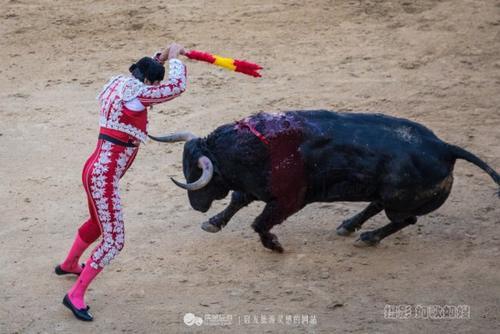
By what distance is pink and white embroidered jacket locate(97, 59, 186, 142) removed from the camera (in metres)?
5.77

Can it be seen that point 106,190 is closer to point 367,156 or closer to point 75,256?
point 75,256

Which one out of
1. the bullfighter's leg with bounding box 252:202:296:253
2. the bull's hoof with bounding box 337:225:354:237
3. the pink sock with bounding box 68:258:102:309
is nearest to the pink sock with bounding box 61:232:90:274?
the pink sock with bounding box 68:258:102:309

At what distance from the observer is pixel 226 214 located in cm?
710

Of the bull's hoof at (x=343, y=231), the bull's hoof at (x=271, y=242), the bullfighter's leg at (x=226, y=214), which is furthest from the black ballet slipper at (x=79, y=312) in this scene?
the bull's hoof at (x=343, y=231)

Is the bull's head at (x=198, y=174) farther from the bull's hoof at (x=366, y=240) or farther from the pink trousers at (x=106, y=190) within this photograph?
the bull's hoof at (x=366, y=240)

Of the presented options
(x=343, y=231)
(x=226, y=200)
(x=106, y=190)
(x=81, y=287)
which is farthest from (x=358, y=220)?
(x=81, y=287)

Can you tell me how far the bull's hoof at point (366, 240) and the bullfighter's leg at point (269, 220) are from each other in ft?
2.15

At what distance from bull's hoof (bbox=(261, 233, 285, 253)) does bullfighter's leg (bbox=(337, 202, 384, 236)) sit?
22.6 inches

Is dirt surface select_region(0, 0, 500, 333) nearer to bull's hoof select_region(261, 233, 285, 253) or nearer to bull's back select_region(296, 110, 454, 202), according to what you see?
bull's hoof select_region(261, 233, 285, 253)

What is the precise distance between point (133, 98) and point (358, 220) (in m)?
2.20

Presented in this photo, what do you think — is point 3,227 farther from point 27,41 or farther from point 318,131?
point 27,41

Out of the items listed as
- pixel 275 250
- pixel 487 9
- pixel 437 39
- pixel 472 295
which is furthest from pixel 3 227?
pixel 487 9

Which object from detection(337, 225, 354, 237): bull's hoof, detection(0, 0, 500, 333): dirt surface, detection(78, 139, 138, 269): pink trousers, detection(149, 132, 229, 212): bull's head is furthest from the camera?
detection(337, 225, 354, 237): bull's hoof

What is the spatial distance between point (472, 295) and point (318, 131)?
156cm
